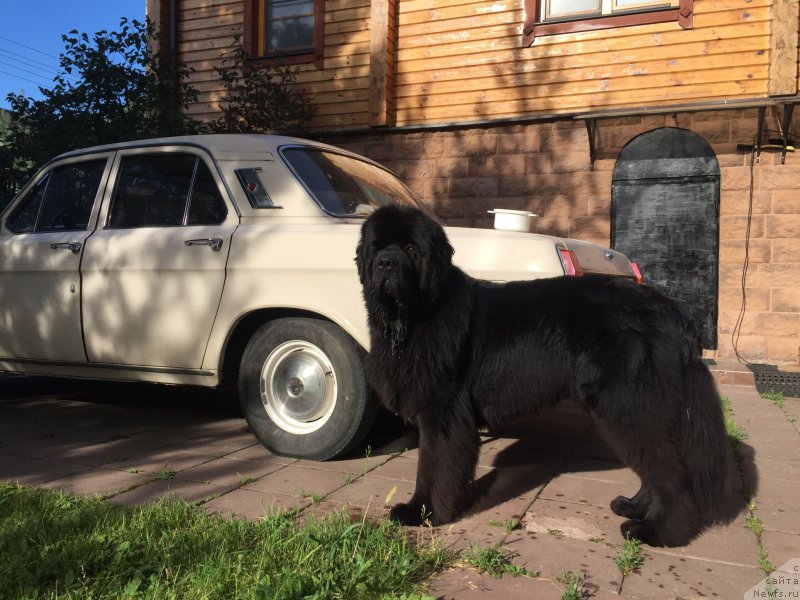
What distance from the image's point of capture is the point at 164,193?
4.61m

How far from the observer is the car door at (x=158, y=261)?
13.8 feet

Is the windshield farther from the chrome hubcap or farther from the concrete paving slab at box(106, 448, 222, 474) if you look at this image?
the concrete paving slab at box(106, 448, 222, 474)

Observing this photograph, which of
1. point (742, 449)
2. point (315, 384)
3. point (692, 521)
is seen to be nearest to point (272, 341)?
point (315, 384)

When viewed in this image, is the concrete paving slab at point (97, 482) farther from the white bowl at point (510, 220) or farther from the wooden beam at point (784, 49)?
the wooden beam at point (784, 49)

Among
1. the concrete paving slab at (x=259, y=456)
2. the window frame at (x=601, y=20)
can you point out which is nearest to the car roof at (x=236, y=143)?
the concrete paving slab at (x=259, y=456)

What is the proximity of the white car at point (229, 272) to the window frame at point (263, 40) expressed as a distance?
20.3 feet

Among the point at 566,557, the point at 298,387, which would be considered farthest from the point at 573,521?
the point at 298,387

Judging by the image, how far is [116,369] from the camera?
4.61 meters

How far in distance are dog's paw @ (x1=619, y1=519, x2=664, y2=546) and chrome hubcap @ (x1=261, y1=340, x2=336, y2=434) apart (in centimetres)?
183

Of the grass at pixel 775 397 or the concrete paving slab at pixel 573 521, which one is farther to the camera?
the grass at pixel 775 397

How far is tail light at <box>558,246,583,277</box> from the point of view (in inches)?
143

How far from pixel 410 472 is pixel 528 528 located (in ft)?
3.23

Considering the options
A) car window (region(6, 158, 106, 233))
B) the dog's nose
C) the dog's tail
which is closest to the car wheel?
the dog's nose

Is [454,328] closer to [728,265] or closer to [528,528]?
[528,528]
